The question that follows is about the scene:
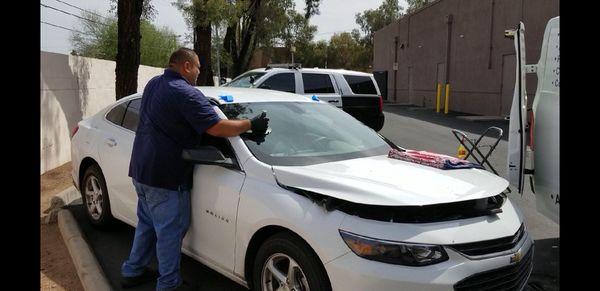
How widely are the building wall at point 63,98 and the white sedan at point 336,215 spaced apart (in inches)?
188

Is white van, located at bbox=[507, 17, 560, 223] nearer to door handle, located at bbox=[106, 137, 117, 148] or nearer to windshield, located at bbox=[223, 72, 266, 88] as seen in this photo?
door handle, located at bbox=[106, 137, 117, 148]

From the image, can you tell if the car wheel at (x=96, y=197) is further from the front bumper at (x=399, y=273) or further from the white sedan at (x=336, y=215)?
the front bumper at (x=399, y=273)

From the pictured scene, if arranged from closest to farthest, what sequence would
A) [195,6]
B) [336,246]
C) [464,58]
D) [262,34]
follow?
[336,246] → [195,6] → [464,58] → [262,34]

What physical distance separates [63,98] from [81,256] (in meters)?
5.30

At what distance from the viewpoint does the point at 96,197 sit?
17.0ft

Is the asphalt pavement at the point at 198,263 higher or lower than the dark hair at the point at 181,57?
lower

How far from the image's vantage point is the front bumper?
268 cm

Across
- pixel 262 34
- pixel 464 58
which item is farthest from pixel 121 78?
pixel 262 34

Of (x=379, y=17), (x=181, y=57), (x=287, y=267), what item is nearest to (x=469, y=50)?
(x=181, y=57)

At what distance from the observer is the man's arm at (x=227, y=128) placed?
356 cm

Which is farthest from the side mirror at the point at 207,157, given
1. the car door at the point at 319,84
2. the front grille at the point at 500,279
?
the car door at the point at 319,84
